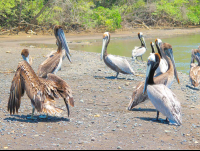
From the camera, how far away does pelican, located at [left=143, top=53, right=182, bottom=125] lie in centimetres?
494

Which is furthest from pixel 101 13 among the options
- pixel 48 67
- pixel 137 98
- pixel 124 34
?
pixel 137 98

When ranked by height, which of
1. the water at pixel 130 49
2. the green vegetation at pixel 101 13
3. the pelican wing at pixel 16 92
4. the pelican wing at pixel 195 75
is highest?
the green vegetation at pixel 101 13

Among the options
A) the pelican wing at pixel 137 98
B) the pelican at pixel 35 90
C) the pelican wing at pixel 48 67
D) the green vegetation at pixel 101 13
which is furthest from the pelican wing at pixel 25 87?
the green vegetation at pixel 101 13

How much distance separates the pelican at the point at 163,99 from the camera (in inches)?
194

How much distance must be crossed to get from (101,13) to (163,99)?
73.5 feet

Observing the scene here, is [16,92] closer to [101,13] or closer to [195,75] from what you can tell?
[195,75]

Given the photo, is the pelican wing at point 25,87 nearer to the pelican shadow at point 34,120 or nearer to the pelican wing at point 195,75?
the pelican shadow at point 34,120

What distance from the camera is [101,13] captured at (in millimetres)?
26578

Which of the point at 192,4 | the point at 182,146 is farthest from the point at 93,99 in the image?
the point at 192,4

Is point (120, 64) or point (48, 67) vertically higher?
point (48, 67)

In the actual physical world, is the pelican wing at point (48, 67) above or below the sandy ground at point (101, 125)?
above

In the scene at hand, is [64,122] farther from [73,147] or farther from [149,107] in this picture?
[149,107]

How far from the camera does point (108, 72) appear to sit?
34.3 ft

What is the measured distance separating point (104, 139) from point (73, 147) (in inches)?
21.5
